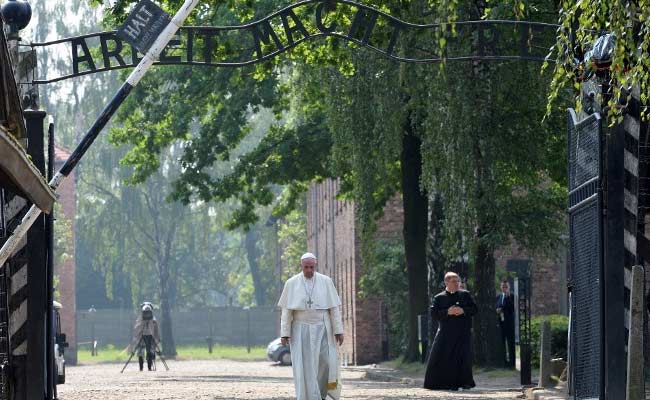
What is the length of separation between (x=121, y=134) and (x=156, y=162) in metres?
1.07

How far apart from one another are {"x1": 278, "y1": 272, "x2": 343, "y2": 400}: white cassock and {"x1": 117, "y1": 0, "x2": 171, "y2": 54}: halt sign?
3.32 meters

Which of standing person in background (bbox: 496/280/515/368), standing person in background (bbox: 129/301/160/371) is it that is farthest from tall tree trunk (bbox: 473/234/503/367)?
standing person in background (bbox: 129/301/160/371)

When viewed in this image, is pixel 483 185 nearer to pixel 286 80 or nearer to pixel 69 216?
pixel 286 80

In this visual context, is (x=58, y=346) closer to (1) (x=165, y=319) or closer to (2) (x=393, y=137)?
(2) (x=393, y=137)

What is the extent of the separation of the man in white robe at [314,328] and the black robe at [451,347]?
245 inches

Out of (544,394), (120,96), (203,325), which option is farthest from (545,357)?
(203,325)

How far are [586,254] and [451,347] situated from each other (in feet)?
36.8

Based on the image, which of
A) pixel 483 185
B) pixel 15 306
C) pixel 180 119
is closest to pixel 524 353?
pixel 483 185

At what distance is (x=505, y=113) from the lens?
2755cm

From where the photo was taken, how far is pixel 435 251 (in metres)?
33.5

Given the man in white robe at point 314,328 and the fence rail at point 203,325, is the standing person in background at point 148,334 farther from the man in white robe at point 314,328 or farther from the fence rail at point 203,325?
the fence rail at point 203,325

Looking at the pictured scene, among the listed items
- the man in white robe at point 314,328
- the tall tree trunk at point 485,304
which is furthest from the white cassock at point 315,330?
the tall tree trunk at point 485,304

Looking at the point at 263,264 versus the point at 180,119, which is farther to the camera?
the point at 263,264

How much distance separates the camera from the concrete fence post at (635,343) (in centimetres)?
1430
